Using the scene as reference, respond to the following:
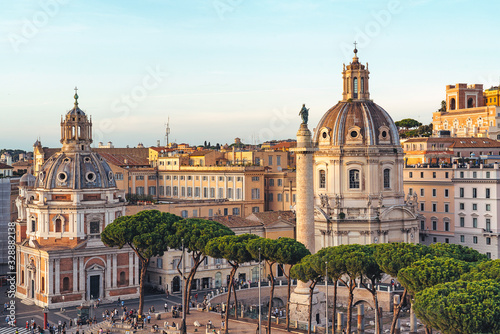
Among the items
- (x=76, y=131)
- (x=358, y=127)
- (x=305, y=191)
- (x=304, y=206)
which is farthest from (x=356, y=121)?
(x=76, y=131)

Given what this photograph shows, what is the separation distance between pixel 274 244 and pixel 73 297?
21.2m

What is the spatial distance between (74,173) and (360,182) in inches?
1032

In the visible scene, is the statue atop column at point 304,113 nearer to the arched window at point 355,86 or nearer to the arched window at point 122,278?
the arched window at point 355,86

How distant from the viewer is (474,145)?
327 feet

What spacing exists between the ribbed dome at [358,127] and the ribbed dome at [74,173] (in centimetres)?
2124

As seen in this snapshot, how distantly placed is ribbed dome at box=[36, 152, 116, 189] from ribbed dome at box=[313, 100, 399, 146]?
21.2 m

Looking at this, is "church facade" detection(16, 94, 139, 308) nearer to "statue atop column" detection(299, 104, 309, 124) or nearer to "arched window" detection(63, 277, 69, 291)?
"arched window" detection(63, 277, 69, 291)

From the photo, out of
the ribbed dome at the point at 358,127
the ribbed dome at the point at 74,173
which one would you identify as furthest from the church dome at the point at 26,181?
the ribbed dome at the point at 358,127

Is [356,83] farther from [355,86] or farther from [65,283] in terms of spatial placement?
[65,283]

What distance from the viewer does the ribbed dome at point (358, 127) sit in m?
78.4

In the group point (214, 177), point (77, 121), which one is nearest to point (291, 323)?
point (77, 121)

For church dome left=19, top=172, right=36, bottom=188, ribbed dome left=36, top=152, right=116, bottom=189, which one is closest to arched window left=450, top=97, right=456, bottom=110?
church dome left=19, top=172, right=36, bottom=188

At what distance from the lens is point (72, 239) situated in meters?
70.9

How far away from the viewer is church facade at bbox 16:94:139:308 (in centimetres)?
6919
